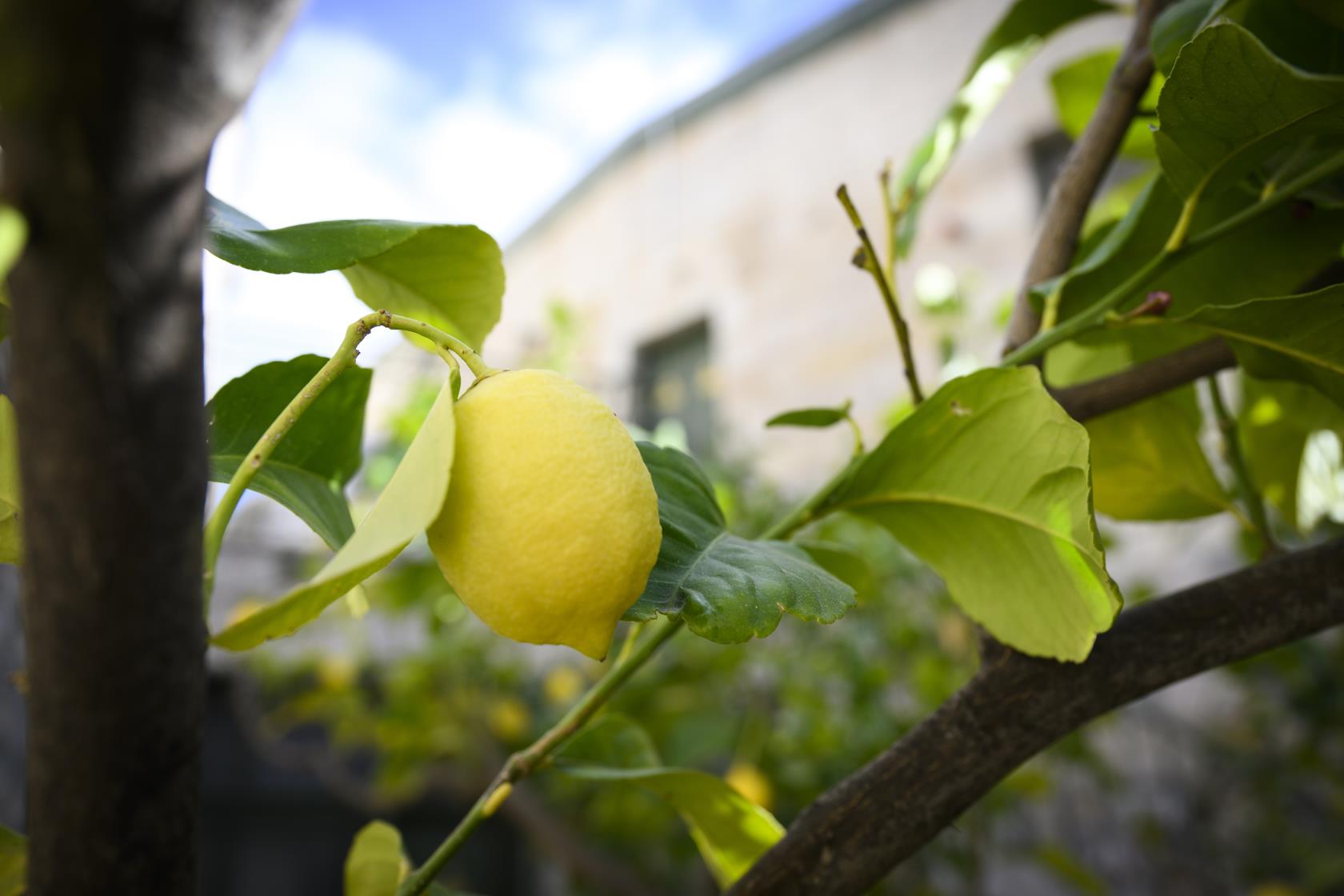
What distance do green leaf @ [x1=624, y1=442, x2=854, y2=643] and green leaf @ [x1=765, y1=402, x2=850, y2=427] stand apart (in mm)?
89

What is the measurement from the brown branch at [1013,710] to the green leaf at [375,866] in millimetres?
145

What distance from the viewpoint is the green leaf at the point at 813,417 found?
48 centimetres

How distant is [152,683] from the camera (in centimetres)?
18

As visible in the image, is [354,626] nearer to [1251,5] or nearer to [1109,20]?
[1251,5]

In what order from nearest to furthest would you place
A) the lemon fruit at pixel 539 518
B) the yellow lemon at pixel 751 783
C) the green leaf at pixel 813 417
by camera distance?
the lemon fruit at pixel 539 518, the green leaf at pixel 813 417, the yellow lemon at pixel 751 783

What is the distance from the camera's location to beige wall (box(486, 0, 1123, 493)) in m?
2.69

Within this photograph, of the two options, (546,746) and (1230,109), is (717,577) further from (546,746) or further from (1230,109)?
(1230,109)

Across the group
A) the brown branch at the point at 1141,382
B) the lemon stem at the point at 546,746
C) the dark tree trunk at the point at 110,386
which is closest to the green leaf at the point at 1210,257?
the brown branch at the point at 1141,382

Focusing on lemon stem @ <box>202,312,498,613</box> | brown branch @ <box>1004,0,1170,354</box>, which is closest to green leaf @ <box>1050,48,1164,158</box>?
brown branch @ <box>1004,0,1170,354</box>

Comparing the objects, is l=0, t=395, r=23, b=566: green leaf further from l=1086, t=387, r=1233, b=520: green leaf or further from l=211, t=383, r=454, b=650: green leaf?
l=1086, t=387, r=1233, b=520: green leaf

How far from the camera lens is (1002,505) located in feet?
1.23

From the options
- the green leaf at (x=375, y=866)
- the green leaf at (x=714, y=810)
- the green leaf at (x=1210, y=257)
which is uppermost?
the green leaf at (x=1210, y=257)

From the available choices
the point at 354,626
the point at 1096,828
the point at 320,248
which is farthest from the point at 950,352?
the point at 354,626

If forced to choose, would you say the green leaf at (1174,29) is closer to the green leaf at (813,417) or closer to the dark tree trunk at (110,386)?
the green leaf at (813,417)
